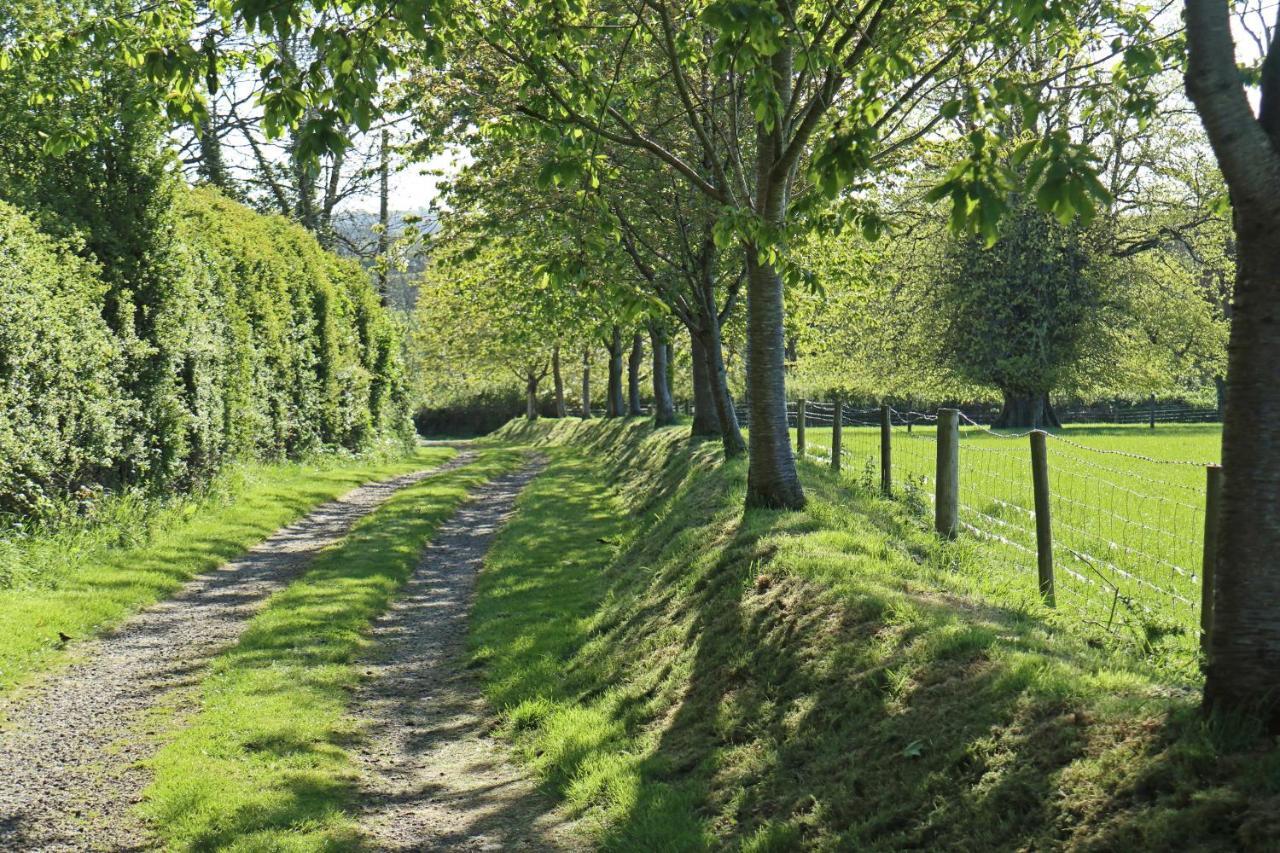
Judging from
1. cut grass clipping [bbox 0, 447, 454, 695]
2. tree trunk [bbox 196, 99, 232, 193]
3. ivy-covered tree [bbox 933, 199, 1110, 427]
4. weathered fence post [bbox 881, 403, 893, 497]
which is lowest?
cut grass clipping [bbox 0, 447, 454, 695]

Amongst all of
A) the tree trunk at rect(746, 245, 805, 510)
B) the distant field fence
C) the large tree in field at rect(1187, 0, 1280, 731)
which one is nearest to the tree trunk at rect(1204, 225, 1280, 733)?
the large tree in field at rect(1187, 0, 1280, 731)

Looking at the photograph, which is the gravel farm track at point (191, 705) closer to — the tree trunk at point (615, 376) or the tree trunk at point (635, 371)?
the tree trunk at point (635, 371)

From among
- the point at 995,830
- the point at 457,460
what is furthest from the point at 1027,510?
the point at 457,460

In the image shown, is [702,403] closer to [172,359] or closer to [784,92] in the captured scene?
[172,359]

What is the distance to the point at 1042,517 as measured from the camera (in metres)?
8.64

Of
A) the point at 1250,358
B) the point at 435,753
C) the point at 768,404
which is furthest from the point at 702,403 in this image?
the point at 1250,358

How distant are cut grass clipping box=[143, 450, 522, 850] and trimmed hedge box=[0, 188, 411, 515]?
3.82m

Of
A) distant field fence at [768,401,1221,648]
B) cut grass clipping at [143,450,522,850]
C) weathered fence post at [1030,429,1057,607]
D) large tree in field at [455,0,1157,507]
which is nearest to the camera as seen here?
large tree in field at [455,0,1157,507]

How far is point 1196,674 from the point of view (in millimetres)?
6148

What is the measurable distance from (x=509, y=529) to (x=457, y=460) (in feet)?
66.2

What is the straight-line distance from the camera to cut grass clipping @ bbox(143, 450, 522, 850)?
20.3ft

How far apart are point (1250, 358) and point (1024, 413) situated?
3999 cm

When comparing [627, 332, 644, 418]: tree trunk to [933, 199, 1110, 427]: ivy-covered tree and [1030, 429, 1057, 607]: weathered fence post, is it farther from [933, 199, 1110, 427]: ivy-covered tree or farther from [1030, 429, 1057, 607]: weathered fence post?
[1030, 429, 1057, 607]: weathered fence post

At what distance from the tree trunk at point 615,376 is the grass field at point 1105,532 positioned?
1953 centimetres
